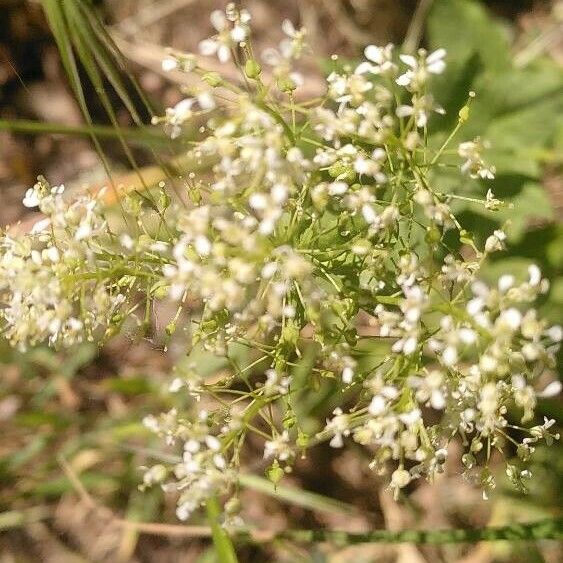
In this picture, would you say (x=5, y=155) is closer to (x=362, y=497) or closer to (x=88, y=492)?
(x=88, y=492)

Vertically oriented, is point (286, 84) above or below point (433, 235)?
above

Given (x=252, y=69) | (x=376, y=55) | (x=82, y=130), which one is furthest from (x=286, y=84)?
(x=82, y=130)

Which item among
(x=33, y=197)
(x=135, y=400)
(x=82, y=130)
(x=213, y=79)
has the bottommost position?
(x=135, y=400)

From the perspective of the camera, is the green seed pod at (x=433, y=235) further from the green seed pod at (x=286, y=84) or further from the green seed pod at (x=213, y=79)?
the green seed pod at (x=213, y=79)

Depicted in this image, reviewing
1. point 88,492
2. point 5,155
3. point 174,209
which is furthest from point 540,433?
point 5,155

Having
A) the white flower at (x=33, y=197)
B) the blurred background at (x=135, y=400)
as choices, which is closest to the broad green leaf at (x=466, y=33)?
the blurred background at (x=135, y=400)

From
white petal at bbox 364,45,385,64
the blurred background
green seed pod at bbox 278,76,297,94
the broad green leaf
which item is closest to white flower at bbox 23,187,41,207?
green seed pod at bbox 278,76,297,94

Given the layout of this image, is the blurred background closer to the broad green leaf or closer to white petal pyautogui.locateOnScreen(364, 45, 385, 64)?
the broad green leaf

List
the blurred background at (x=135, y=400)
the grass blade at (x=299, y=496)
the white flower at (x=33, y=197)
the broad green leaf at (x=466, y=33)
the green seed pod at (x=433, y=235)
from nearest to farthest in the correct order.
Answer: the green seed pod at (x=433, y=235), the white flower at (x=33, y=197), the broad green leaf at (x=466, y=33), the grass blade at (x=299, y=496), the blurred background at (x=135, y=400)

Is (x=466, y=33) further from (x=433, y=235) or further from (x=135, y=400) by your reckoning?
(x=135, y=400)

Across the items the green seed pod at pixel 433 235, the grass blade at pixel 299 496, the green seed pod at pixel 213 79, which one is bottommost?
the grass blade at pixel 299 496
